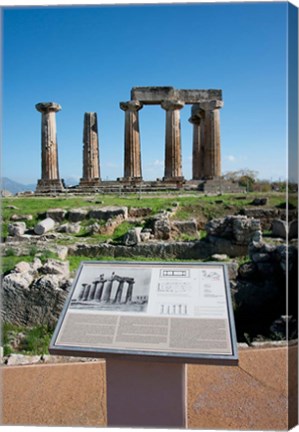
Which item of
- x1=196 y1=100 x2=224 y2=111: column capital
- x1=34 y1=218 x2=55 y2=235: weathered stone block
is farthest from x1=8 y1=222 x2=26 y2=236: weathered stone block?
x1=196 y1=100 x2=224 y2=111: column capital

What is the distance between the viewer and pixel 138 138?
24.8 m

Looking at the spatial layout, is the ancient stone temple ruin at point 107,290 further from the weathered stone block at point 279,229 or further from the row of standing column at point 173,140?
the row of standing column at point 173,140

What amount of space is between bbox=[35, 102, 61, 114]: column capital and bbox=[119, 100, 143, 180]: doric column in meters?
3.84

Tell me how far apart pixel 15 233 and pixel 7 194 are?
845 centimetres

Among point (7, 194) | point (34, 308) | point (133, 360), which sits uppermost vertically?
point (7, 194)

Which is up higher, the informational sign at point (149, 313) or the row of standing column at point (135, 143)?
the row of standing column at point (135, 143)

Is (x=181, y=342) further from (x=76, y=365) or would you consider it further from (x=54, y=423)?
(x=76, y=365)

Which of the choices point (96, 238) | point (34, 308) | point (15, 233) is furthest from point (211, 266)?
point (15, 233)

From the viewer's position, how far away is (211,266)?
166 inches

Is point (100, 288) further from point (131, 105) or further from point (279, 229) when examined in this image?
point (131, 105)

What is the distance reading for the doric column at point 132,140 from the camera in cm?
2420

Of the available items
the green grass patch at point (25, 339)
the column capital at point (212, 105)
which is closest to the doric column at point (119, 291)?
the green grass patch at point (25, 339)

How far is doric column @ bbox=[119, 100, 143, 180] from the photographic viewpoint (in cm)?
2420

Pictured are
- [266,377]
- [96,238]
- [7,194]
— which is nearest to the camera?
[266,377]
